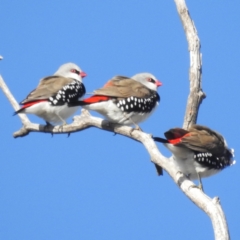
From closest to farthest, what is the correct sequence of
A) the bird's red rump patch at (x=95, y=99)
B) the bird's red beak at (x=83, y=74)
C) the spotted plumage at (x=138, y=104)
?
the bird's red rump patch at (x=95, y=99) < the spotted plumage at (x=138, y=104) < the bird's red beak at (x=83, y=74)

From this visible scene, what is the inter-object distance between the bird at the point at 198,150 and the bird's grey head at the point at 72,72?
2.64 meters

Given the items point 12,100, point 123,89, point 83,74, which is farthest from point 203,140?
point 83,74

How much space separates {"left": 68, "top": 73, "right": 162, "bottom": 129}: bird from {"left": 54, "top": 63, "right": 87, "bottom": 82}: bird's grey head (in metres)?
1.05

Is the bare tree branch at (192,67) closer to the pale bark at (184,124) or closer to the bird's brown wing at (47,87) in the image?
the pale bark at (184,124)

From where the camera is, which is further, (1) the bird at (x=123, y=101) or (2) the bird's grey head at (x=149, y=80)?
(2) the bird's grey head at (x=149, y=80)

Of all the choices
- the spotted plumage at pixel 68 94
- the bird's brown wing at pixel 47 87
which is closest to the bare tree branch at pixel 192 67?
the spotted plumage at pixel 68 94

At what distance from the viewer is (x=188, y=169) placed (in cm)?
802

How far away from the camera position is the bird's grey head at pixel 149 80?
389 inches

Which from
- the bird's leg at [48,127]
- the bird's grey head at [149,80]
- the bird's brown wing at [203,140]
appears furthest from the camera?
the bird's grey head at [149,80]

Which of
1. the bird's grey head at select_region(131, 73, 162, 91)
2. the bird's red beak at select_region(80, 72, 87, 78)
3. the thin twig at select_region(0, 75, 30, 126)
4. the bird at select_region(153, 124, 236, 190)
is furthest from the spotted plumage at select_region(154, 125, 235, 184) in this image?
the bird's red beak at select_region(80, 72, 87, 78)

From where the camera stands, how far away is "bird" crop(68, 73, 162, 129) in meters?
8.69

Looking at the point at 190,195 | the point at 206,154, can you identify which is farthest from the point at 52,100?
the point at 190,195

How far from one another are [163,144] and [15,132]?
248 cm

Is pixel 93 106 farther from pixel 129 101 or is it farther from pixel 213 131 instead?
pixel 213 131
